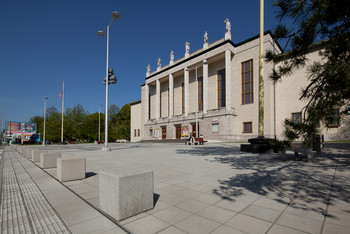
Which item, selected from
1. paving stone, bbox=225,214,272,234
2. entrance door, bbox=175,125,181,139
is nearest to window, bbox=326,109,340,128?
paving stone, bbox=225,214,272,234

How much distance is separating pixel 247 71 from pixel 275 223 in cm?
3269

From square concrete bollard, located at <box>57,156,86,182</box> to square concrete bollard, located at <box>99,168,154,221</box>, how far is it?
9.48 ft

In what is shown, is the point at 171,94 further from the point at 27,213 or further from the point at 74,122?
the point at 27,213

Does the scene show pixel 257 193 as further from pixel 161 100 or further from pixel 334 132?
pixel 161 100

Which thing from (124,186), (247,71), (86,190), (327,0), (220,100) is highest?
(247,71)

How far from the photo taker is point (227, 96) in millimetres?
32250

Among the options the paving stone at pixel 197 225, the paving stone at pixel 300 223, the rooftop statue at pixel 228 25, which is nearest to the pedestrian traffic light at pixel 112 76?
the paving stone at pixel 197 225

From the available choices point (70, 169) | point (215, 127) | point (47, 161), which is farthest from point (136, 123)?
point (70, 169)

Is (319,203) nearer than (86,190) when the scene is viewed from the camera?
Yes

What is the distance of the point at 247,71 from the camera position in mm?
31781

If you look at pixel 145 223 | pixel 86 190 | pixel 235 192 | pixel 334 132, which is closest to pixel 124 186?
pixel 145 223

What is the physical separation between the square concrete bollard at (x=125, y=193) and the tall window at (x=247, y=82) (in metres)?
31.2

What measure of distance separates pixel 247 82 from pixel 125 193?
107ft

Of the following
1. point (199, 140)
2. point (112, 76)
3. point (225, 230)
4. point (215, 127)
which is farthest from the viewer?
point (215, 127)
